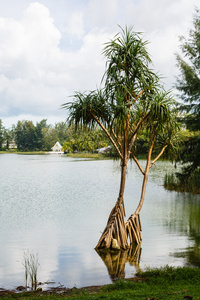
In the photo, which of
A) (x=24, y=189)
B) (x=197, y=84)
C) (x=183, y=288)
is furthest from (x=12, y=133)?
(x=183, y=288)

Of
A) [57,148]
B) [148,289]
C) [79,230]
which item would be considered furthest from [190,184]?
[57,148]

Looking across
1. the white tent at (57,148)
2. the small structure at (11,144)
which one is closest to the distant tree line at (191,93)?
the white tent at (57,148)

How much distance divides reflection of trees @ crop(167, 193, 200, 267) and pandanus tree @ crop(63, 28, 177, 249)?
1437mm

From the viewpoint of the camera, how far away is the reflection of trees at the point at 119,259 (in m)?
7.01

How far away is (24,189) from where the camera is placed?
21000 mm

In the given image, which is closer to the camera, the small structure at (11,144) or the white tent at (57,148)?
the white tent at (57,148)

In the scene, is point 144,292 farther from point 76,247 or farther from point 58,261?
point 76,247

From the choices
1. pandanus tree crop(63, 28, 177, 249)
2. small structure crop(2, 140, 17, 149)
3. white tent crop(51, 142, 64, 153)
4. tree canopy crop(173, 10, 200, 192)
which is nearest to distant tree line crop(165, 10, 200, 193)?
tree canopy crop(173, 10, 200, 192)

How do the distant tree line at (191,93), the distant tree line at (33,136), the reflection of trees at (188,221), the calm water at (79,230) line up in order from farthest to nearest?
the distant tree line at (33,136)
the distant tree line at (191,93)
the reflection of trees at (188,221)
the calm water at (79,230)

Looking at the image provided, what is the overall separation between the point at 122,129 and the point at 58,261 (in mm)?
3333

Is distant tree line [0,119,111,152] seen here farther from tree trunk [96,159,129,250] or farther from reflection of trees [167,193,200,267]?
tree trunk [96,159,129,250]

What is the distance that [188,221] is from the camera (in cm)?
1227

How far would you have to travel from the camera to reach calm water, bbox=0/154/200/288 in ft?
23.9

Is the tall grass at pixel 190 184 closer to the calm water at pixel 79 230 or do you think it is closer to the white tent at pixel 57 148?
the calm water at pixel 79 230
